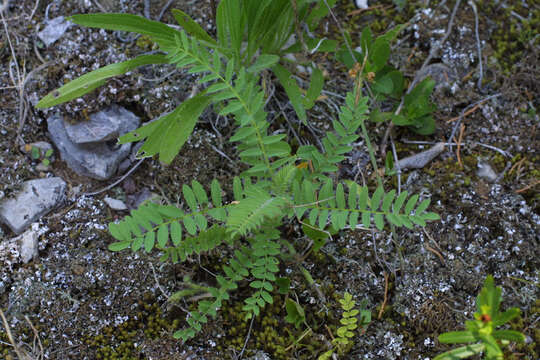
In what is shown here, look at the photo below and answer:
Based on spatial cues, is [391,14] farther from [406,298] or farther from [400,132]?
[406,298]

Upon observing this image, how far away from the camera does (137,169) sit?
2.41 m

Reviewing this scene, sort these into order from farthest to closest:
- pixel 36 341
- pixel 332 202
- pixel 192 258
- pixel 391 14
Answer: pixel 391 14, pixel 192 258, pixel 36 341, pixel 332 202

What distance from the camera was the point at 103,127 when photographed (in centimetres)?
236

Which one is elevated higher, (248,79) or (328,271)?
(248,79)

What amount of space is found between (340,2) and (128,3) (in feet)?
4.03

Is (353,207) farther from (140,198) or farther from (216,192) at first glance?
(140,198)

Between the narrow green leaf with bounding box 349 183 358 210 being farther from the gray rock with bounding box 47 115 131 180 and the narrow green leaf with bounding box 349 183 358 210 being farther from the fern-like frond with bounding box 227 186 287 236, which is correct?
the gray rock with bounding box 47 115 131 180

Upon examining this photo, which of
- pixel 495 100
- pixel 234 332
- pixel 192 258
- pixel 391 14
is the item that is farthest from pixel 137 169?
pixel 495 100

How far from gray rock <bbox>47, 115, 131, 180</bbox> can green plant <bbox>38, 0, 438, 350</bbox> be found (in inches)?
8.6

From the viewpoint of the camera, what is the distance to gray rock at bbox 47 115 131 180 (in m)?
2.35

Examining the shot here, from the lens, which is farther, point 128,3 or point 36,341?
point 128,3

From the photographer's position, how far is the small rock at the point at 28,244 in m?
2.15

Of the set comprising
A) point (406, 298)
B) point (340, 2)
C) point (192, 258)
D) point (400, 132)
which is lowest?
A: point (406, 298)

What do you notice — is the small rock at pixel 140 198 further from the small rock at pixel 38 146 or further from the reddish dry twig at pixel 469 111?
the reddish dry twig at pixel 469 111
